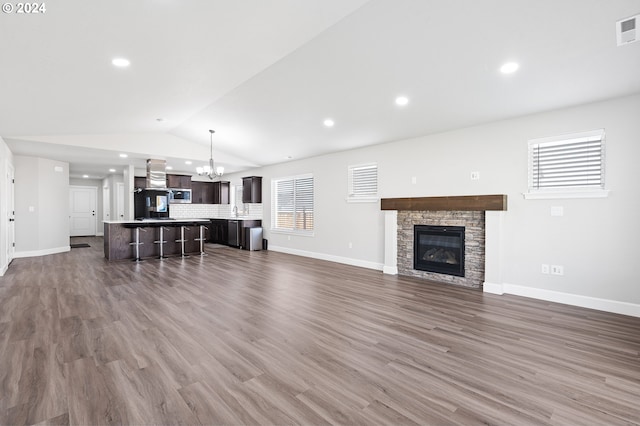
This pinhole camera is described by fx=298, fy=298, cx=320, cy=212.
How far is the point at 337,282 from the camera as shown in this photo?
5035 mm

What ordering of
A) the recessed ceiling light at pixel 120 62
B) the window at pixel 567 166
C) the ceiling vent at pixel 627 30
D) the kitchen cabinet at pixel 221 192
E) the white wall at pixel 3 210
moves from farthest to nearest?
the kitchen cabinet at pixel 221 192
the white wall at pixel 3 210
the window at pixel 567 166
the recessed ceiling light at pixel 120 62
the ceiling vent at pixel 627 30

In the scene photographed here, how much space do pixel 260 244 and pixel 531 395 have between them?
25.9 feet

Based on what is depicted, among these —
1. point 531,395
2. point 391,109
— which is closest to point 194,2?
point 391,109

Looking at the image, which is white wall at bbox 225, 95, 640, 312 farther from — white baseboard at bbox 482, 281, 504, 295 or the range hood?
the range hood

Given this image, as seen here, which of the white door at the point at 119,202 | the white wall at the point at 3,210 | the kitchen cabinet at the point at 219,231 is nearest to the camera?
the white wall at the point at 3,210

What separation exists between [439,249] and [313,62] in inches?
143

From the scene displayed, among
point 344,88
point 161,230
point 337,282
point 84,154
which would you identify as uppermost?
point 344,88

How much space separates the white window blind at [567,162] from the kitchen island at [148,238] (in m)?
7.28

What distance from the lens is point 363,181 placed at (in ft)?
21.5

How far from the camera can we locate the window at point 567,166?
3.76 meters

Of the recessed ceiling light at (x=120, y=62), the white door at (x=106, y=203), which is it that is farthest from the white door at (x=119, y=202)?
the recessed ceiling light at (x=120, y=62)

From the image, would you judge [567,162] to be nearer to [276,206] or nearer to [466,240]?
[466,240]

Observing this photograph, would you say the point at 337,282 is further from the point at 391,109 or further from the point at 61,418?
the point at 61,418

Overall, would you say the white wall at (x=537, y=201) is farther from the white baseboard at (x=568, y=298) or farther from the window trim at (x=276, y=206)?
the window trim at (x=276, y=206)
